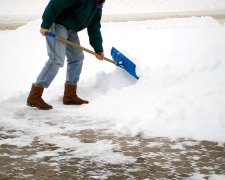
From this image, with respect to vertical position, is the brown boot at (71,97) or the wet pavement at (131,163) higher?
the brown boot at (71,97)

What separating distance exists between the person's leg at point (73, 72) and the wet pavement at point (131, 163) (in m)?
1.51

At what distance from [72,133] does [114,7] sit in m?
27.4

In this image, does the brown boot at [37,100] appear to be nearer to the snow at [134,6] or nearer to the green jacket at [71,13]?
the green jacket at [71,13]

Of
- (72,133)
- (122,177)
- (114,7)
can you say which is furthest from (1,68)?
(114,7)

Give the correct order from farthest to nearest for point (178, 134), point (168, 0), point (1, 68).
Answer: point (168, 0) < point (1, 68) < point (178, 134)

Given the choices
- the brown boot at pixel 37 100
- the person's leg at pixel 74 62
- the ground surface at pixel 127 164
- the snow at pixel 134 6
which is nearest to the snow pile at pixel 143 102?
the brown boot at pixel 37 100

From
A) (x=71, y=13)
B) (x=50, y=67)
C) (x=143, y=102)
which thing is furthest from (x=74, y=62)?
(x=143, y=102)

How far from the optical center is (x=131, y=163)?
2.64 meters

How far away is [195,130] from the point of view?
332 cm

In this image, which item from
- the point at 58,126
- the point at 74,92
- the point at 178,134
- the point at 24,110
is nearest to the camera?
the point at 178,134

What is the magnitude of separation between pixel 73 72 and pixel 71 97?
32 cm

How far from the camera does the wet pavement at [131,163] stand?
8.01 ft

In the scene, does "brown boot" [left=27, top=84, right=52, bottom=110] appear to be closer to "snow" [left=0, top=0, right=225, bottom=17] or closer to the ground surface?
the ground surface

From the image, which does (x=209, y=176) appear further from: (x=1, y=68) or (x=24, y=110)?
(x=1, y=68)
